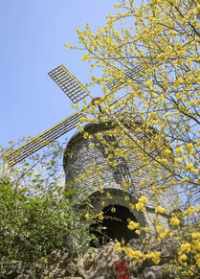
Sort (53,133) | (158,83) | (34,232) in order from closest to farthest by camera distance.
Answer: (158,83)
(34,232)
(53,133)

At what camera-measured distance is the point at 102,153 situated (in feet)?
42.7

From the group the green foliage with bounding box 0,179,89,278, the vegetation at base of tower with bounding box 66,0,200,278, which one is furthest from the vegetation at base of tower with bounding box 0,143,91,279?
the vegetation at base of tower with bounding box 66,0,200,278

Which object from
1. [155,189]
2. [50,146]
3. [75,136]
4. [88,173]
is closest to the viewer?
[155,189]

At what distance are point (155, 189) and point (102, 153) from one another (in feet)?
26.6

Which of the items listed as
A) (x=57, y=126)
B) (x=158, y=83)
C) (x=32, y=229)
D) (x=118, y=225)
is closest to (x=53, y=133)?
(x=57, y=126)

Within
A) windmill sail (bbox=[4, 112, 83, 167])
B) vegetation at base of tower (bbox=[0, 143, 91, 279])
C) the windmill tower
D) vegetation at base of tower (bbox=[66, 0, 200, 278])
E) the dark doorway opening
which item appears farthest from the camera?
windmill sail (bbox=[4, 112, 83, 167])

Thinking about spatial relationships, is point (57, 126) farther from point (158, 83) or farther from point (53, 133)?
point (158, 83)

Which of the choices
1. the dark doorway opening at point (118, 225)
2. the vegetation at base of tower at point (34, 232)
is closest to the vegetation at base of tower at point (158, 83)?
the vegetation at base of tower at point (34, 232)

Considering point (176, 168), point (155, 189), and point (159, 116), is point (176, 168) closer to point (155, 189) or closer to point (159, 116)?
point (155, 189)

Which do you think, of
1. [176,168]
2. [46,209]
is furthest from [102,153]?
[176,168]

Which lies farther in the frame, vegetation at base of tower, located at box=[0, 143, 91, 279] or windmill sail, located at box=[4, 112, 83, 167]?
windmill sail, located at box=[4, 112, 83, 167]

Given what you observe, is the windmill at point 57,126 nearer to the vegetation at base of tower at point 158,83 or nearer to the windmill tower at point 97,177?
the windmill tower at point 97,177

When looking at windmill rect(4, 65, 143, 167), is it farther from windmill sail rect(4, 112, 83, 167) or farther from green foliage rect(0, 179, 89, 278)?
green foliage rect(0, 179, 89, 278)

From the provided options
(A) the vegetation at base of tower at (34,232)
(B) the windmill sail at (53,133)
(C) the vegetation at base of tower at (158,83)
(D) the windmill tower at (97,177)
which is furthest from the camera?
(B) the windmill sail at (53,133)
